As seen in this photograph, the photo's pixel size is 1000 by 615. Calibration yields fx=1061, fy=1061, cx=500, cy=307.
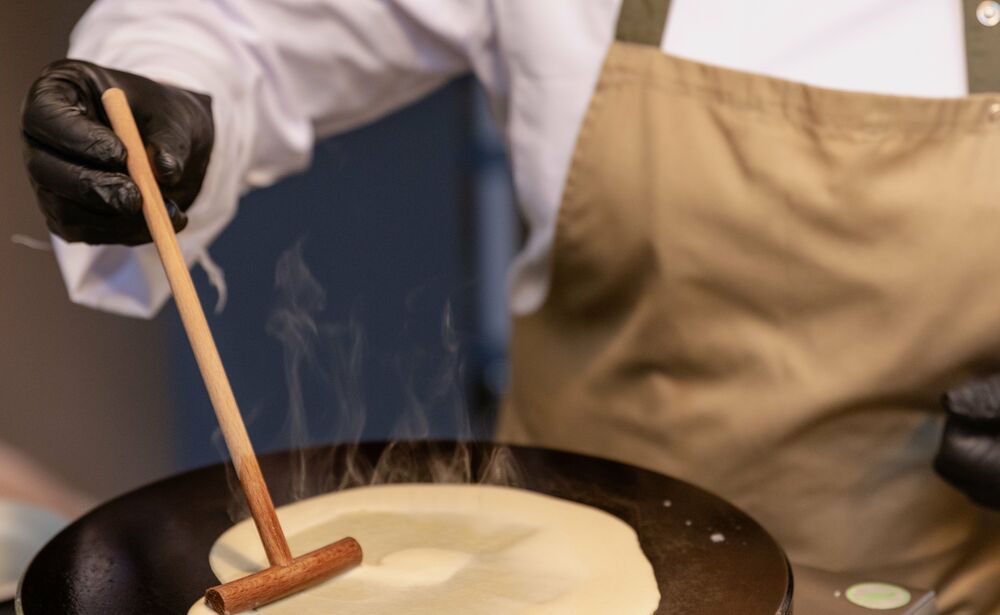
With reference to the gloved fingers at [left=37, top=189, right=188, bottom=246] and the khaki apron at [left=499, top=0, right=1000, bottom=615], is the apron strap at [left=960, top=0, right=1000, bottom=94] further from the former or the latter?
the gloved fingers at [left=37, top=189, right=188, bottom=246]

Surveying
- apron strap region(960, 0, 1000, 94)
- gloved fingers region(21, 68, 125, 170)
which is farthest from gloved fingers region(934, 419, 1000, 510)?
gloved fingers region(21, 68, 125, 170)

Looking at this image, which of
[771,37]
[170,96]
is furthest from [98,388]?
[771,37]

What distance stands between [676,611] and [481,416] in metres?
3.52

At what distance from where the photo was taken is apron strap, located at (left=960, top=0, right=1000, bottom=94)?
50.8 inches

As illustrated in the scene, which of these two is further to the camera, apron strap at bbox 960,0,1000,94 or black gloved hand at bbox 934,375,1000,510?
apron strap at bbox 960,0,1000,94

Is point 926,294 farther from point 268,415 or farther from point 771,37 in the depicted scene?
point 268,415

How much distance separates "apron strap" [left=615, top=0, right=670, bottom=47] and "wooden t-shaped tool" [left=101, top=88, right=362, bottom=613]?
26.3 inches

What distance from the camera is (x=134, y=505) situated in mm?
1102

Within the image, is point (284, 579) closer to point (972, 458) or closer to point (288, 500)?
point (288, 500)

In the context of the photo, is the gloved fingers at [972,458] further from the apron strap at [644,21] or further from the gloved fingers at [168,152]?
the gloved fingers at [168,152]

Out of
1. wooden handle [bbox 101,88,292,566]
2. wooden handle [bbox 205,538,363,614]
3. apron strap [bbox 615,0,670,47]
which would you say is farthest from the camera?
apron strap [bbox 615,0,670,47]

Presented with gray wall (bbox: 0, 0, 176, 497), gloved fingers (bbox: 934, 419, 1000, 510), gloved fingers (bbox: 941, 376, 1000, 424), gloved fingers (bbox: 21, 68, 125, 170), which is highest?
gloved fingers (bbox: 21, 68, 125, 170)

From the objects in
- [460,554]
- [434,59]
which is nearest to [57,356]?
[434,59]

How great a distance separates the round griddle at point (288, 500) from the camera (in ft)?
2.96
